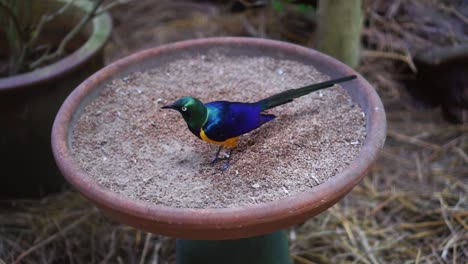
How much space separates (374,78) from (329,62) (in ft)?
4.29

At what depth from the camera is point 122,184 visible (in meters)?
1.44

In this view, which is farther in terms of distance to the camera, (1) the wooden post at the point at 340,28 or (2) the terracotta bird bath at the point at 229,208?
(1) the wooden post at the point at 340,28

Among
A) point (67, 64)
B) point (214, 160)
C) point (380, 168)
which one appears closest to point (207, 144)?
point (214, 160)

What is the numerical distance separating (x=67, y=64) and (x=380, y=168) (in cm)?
150

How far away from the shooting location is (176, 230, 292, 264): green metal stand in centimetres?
176

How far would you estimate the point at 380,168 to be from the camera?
8.71ft

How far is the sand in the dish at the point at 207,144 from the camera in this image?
1.42 meters

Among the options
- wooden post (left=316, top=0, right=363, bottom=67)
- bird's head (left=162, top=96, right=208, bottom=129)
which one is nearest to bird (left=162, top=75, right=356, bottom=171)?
bird's head (left=162, top=96, right=208, bottom=129)

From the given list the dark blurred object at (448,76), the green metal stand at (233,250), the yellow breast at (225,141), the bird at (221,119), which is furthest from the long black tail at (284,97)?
the dark blurred object at (448,76)

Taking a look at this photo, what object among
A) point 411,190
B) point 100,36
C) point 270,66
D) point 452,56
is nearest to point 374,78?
point 452,56

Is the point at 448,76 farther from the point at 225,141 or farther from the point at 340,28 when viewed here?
the point at 225,141

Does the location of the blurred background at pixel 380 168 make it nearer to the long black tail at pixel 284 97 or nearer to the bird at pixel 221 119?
the long black tail at pixel 284 97

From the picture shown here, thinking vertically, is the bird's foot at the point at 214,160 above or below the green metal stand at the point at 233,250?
above

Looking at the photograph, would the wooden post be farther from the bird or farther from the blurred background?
the bird
